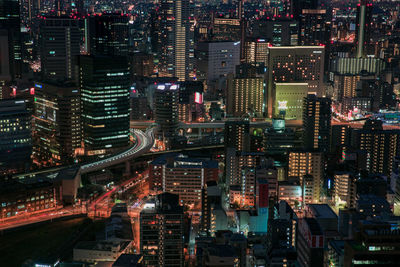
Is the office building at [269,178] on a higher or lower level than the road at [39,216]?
higher

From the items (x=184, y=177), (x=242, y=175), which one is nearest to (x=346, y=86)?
(x=242, y=175)

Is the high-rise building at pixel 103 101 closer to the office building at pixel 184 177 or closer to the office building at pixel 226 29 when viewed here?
the office building at pixel 184 177

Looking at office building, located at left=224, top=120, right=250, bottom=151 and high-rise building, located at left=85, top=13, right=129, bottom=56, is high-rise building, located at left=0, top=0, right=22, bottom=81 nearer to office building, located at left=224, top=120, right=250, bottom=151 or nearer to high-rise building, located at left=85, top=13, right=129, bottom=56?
high-rise building, located at left=85, top=13, right=129, bottom=56

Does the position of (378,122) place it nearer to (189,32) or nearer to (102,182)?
(102,182)

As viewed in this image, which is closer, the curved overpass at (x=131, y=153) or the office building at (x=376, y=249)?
the office building at (x=376, y=249)

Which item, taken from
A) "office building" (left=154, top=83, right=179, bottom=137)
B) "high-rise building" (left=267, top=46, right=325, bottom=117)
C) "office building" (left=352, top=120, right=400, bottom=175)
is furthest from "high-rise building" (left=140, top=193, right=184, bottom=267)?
"high-rise building" (left=267, top=46, right=325, bottom=117)

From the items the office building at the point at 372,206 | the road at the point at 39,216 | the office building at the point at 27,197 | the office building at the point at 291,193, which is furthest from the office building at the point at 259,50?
the office building at the point at 372,206

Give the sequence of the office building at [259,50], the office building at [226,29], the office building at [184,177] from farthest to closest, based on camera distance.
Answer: the office building at [226,29] → the office building at [259,50] → the office building at [184,177]

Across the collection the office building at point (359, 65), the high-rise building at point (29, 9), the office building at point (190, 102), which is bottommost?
the office building at point (190, 102)
